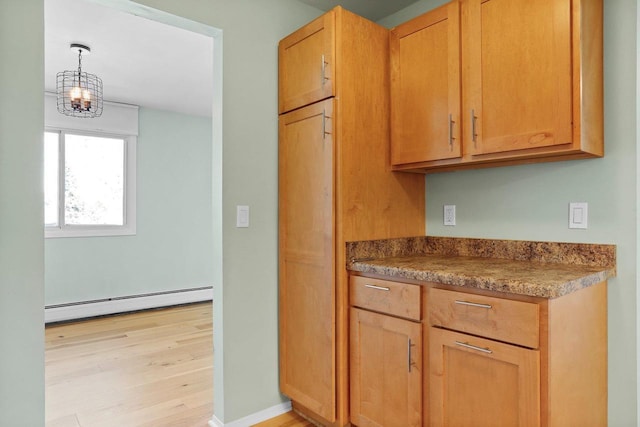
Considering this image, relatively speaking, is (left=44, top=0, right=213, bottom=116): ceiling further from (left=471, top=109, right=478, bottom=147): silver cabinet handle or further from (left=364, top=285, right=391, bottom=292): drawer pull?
(left=364, top=285, right=391, bottom=292): drawer pull

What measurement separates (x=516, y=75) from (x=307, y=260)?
4.14 ft

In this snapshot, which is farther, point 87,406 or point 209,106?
point 209,106

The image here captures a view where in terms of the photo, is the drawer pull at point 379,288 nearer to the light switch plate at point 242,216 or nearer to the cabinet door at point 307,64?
the light switch plate at point 242,216

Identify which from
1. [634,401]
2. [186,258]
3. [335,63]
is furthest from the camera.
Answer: [186,258]

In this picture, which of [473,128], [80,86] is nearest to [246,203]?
[473,128]

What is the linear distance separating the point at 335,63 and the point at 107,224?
3.75 m

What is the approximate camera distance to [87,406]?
2.41 metres

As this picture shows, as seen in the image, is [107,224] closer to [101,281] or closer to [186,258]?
[101,281]

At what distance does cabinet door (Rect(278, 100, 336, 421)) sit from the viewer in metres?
1.95

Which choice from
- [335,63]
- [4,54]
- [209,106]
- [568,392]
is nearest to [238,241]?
[335,63]

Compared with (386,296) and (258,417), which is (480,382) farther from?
(258,417)

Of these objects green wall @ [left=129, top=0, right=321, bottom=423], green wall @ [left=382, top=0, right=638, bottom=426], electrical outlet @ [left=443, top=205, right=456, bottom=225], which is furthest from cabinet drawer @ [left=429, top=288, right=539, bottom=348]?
green wall @ [left=129, top=0, right=321, bottom=423]

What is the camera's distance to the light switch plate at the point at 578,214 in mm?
1732

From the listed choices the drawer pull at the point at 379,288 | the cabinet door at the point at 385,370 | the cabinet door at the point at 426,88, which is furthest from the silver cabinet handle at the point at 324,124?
the cabinet door at the point at 385,370
